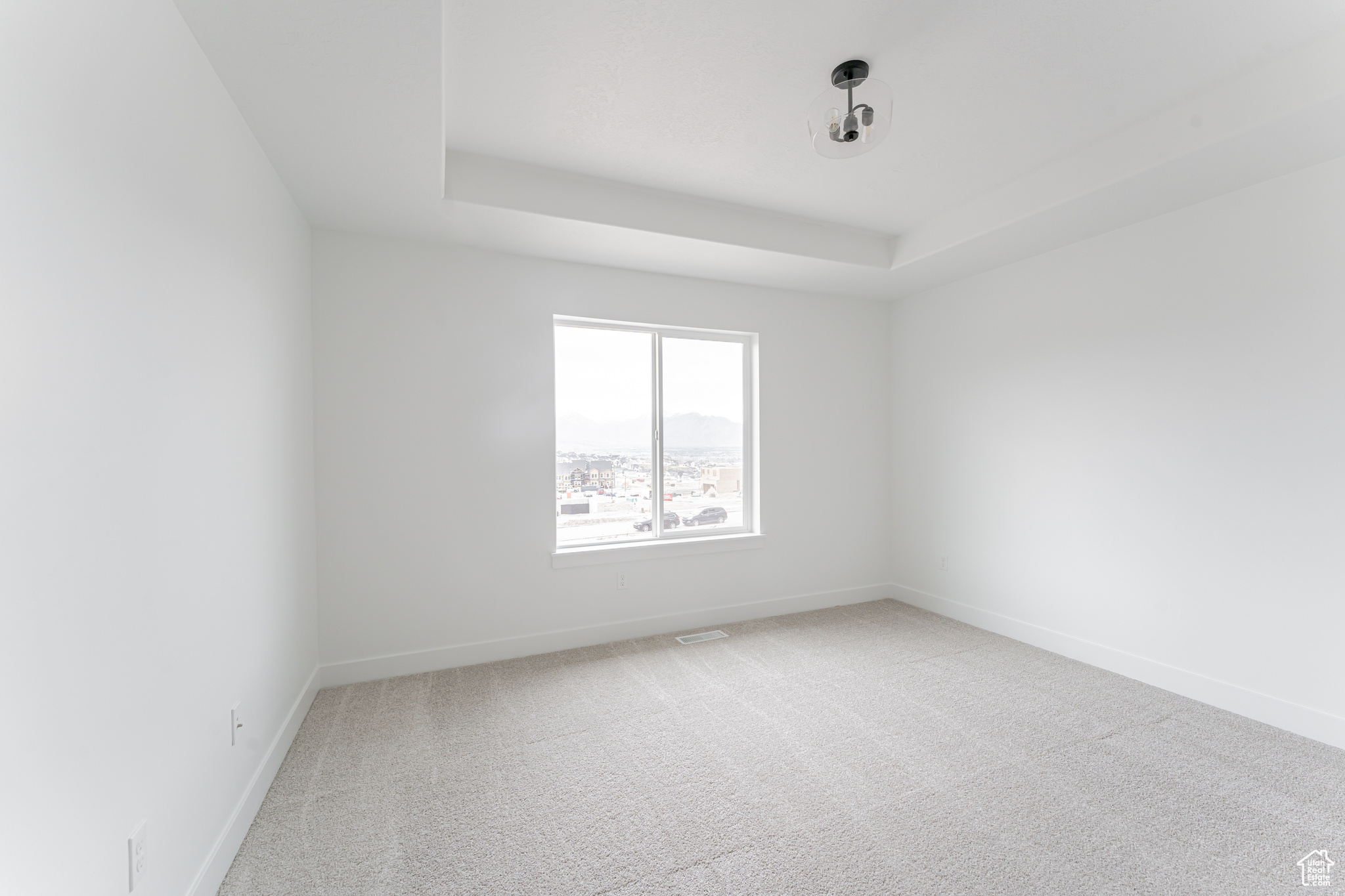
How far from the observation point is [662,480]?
164 inches

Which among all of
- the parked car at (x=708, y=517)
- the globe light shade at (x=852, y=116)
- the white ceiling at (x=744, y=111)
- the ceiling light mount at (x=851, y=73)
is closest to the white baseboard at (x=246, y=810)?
the white ceiling at (x=744, y=111)

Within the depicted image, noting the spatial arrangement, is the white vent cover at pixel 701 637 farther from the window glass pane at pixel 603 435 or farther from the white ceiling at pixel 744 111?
the white ceiling at pixel 744 111

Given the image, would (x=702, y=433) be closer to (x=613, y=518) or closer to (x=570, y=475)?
(x=613, y=518)

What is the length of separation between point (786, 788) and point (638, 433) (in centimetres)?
242

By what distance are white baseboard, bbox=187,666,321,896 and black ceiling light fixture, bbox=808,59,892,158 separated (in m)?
3.13

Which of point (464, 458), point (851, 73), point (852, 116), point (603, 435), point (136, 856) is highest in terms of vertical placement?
point (851, 73)

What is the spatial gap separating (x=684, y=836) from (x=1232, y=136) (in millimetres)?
3339

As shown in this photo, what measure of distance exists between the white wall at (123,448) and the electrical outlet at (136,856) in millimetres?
30

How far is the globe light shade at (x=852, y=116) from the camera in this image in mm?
2154

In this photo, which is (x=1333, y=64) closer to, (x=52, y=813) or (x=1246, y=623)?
(x=1246, y=623)

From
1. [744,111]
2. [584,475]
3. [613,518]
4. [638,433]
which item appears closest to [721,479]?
[638,433]

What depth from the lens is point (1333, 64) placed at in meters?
2.02

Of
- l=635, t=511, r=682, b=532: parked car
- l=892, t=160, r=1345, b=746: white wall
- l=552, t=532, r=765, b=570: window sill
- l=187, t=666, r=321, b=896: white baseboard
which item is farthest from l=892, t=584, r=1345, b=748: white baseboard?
l=187, t=666, r=321, b=896: white baseboard

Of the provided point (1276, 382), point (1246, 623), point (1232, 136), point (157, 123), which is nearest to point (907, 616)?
point (1246, 623)
